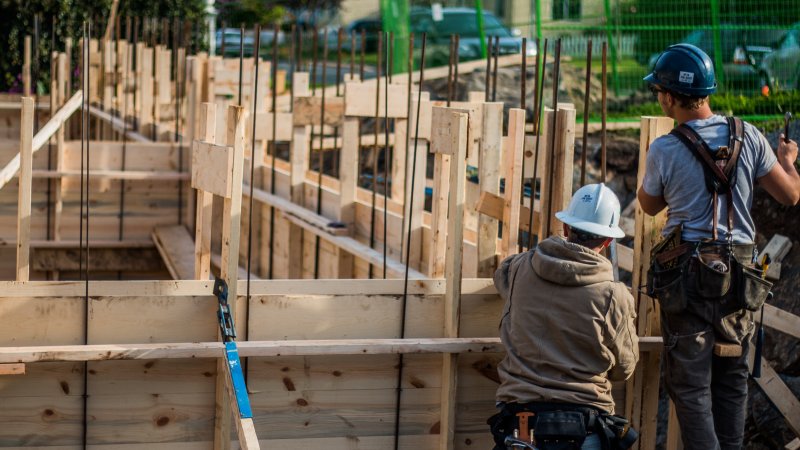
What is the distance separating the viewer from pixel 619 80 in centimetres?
1483

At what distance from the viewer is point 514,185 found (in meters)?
5.80

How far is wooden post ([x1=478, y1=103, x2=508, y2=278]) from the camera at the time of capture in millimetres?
5992

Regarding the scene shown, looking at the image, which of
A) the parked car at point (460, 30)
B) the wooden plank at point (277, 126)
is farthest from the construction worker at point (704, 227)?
the parked car at point (460, 30)

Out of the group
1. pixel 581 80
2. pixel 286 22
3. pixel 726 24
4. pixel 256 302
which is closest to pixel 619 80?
pixel 581 80

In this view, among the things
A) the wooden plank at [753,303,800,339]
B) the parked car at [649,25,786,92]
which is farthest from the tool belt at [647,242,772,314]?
the parked car at [649,25,786,92]

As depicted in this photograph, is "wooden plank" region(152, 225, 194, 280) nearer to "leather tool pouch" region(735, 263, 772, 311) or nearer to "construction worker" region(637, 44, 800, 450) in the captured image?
"construction worker" region(637, 44, 800, 450)

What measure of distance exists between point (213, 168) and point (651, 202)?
193 centimetres

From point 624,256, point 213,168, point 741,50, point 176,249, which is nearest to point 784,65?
point 741,50

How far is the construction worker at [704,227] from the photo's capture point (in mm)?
4949

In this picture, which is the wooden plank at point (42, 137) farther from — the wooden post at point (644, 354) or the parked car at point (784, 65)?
the parked car at point (784, 65)

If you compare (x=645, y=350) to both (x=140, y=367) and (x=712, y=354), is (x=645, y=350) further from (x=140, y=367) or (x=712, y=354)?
(x=140, y=367)

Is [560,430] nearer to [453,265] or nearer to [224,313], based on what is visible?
[453,265]

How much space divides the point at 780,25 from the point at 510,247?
9.21 metres

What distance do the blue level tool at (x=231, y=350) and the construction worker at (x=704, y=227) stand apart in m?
1.83
